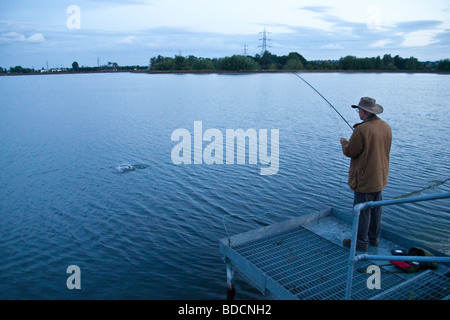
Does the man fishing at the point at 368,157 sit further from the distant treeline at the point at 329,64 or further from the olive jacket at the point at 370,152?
the distant treeline at the point at 329,64

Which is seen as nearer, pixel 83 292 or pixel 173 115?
pixel 83 292

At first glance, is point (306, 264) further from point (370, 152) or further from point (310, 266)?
point (370, 152)

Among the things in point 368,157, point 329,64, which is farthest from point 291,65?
point 329,64

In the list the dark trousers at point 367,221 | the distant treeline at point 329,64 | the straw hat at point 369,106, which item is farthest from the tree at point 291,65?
the distant treeline at point 329,64

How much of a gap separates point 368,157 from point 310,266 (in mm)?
1643

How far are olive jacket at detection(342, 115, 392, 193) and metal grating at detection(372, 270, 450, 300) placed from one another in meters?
1.18

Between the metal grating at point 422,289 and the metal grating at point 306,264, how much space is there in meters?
0.18

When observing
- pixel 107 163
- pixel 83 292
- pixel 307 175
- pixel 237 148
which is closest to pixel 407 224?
pixel 307 175

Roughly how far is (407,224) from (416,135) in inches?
401

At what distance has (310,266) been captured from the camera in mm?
4930

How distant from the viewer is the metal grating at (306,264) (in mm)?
4418

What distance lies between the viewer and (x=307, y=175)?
11414 millimetres

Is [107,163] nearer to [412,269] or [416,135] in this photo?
[412,269]

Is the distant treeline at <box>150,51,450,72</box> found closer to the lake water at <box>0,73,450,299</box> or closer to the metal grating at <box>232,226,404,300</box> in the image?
the lake water at <box>0,73,450,299</box>
